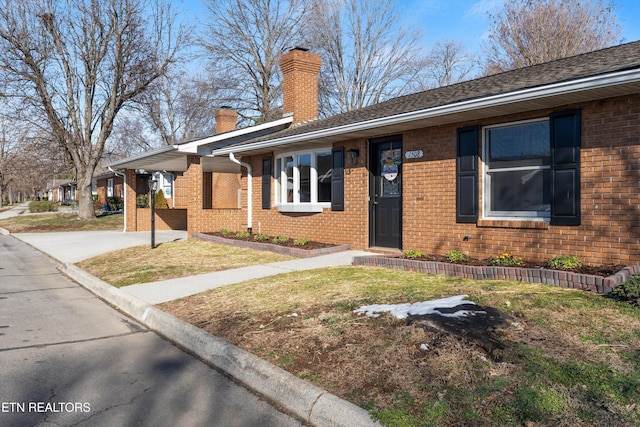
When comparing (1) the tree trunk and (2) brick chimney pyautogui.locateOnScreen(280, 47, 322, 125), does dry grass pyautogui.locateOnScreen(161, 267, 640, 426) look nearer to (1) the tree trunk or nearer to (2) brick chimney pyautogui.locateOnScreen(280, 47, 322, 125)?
(2) brick chimney pyautogui.locateOnScreen(280, 47, 322, 125)

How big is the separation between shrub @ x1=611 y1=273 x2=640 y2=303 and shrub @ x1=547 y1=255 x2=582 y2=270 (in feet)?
4.42

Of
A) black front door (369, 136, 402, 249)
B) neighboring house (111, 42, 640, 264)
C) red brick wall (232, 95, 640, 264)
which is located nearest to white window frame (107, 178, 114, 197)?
neighboring house (111, 42, 640, 264)

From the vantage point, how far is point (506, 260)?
744 cm

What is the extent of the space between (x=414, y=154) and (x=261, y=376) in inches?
260

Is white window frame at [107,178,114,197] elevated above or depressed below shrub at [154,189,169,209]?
above

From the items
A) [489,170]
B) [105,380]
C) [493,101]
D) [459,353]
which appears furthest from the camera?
[489,170]

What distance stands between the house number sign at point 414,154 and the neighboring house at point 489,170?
28 millimetres

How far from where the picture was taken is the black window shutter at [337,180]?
11.1 m

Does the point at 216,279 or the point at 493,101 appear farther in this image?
→ the point at 216,279

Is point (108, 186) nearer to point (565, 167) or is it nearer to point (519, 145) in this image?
point (519, 145)

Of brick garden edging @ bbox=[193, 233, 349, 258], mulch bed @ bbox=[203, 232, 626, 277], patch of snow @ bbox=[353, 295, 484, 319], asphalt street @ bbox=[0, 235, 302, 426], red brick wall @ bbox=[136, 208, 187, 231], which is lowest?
asphalt street @ bbox=[0, 235, 302, 426]

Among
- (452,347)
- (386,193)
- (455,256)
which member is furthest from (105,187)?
(452,347)

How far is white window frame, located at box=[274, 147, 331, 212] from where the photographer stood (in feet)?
39.1

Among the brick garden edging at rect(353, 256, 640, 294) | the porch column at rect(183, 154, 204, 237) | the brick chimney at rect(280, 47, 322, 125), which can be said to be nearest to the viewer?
the brick garden edging at rect(353, 256, 640, 294)
